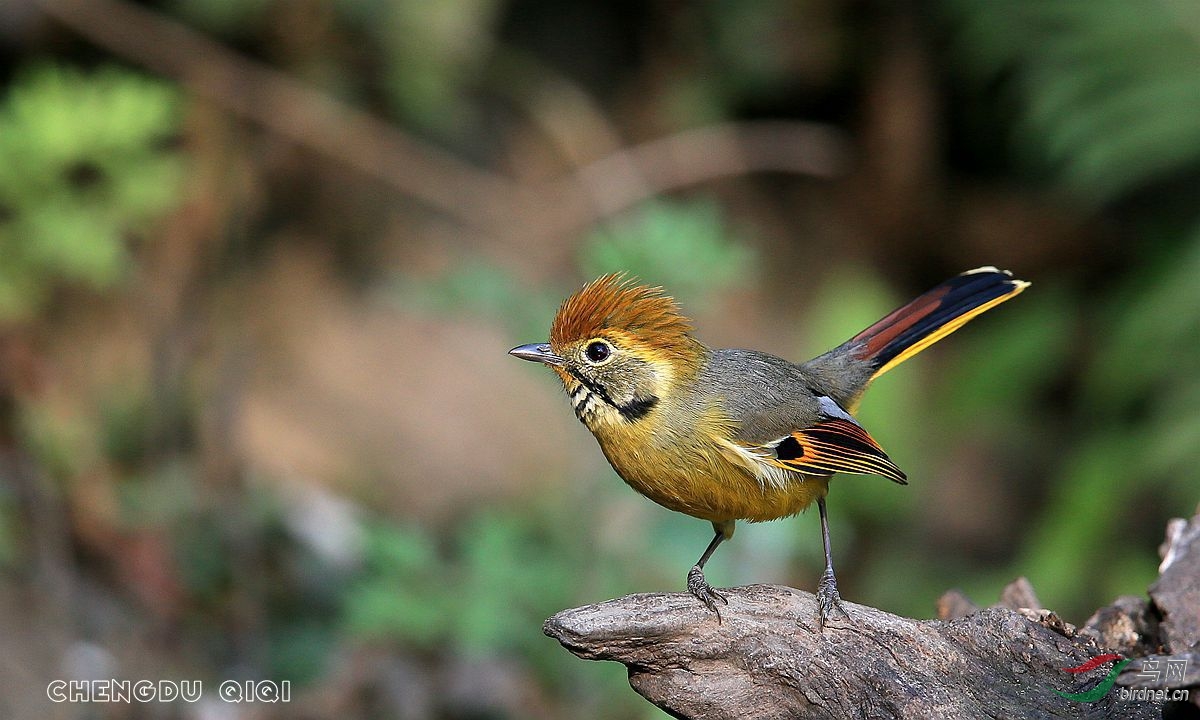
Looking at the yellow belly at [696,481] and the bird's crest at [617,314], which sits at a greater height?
the bird's crest at [617,314]

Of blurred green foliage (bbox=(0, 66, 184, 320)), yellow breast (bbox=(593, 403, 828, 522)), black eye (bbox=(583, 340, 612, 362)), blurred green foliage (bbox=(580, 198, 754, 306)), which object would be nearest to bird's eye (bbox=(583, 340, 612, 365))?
black eye (bbox=(583, 340, 612, 362))

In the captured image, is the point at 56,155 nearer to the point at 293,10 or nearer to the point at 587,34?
the point at 293,10

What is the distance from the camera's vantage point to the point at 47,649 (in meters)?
5.37

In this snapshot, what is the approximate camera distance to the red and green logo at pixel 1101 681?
Result: 9.70 ft

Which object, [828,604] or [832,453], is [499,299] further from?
[828,604]

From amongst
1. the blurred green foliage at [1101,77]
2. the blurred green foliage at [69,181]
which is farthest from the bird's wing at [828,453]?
the blurred green foliage at [1101,77]

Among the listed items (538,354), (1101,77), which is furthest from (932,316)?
(1101,77)

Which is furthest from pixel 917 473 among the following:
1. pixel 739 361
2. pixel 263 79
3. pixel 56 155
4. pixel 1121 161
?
pixel 56 155

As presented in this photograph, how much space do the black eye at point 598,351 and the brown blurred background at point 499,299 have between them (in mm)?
1215

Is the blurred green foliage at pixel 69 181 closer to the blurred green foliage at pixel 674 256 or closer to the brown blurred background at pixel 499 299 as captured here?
the brown blurred background at pixel 499 299

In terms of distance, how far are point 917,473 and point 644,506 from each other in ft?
8.09

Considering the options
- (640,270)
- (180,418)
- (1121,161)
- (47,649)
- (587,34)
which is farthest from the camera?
(587,34)

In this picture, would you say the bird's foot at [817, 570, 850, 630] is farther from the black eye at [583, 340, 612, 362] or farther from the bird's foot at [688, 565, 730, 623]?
the black eye at [583, 340, 612, 362]

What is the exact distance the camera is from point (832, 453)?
11.8 feet
